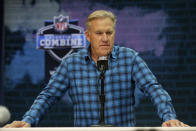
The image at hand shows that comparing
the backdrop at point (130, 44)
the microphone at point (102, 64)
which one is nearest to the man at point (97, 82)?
the microphone at point (102, 64)

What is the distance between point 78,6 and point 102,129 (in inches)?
138

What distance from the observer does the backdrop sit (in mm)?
4102

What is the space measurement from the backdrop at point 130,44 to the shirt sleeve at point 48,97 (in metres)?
2.37

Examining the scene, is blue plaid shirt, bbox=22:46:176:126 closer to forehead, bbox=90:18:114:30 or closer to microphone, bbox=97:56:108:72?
forehead, bbox=90:18:114:30

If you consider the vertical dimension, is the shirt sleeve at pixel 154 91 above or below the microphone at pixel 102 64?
below

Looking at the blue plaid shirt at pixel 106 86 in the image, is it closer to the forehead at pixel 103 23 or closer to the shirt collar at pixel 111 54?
the shirt collar at pixel 111 54

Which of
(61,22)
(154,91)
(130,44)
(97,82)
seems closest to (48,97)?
(97,82)

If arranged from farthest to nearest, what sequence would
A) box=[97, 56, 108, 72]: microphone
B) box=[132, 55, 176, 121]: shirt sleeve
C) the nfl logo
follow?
the nfl logo < box=[132, 55, 176, 121]: shirt sleeve < box=[97, 56, 108, 72]: microphone

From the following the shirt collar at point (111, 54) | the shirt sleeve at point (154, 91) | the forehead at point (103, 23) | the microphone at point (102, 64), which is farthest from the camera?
the shirt collar at point (111, 54)

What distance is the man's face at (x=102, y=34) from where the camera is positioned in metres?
1.72

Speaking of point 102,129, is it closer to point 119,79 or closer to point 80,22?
point 119,79

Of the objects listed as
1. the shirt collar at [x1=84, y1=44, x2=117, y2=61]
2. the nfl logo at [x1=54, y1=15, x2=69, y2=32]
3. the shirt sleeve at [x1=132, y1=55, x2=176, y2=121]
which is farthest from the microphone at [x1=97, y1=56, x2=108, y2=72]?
the nfl logo at [x1=54, y1=15, x2=69, y2=32]

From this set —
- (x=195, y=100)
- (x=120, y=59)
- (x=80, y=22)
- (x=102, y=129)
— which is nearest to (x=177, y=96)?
(x=195, y=100)

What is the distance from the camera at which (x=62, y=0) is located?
4285 millimetres
